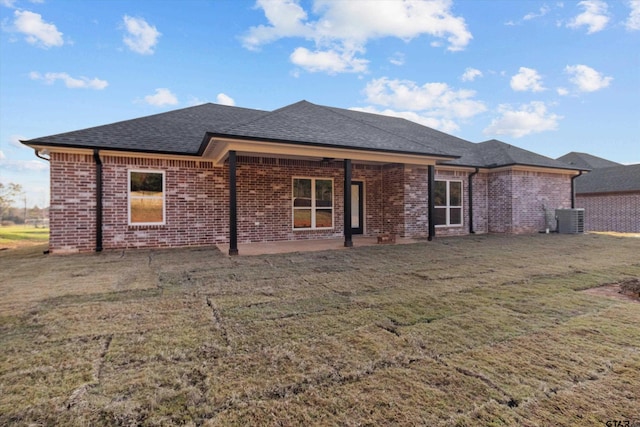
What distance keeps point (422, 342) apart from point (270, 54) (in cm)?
1559

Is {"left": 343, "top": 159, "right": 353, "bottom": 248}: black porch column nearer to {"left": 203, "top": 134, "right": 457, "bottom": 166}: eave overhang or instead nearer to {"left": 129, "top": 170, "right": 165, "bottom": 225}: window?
{"left": 203, "top": 134, "right": 457, "bottom": 166}: eave overhang

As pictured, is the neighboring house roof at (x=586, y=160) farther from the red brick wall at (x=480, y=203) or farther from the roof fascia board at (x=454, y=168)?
the roof fascia board at (x=454, y=168)

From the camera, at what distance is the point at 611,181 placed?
63.3ft

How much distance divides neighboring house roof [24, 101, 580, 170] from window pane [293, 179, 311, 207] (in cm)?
219

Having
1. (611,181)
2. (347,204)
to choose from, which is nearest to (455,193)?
(347,204)

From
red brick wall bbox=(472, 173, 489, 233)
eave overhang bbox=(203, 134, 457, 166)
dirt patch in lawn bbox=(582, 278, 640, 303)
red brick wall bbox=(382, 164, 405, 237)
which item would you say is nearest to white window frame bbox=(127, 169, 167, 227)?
eave overhang bbox=(203, 134, 457, 166)

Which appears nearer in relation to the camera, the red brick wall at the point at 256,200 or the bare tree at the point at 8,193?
the red brick wall at the point at 256,200

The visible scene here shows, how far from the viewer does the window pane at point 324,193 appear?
439 inches

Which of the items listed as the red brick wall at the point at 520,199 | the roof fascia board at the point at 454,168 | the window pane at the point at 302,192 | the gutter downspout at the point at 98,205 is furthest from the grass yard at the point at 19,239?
the red brick wall at the point at 520,199

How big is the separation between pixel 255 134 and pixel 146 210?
4.29 metres

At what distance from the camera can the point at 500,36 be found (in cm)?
1250

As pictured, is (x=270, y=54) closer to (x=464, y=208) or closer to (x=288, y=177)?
(x=288, y=177)

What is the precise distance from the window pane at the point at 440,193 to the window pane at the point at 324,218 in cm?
438

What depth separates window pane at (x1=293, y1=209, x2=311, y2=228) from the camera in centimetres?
1083
